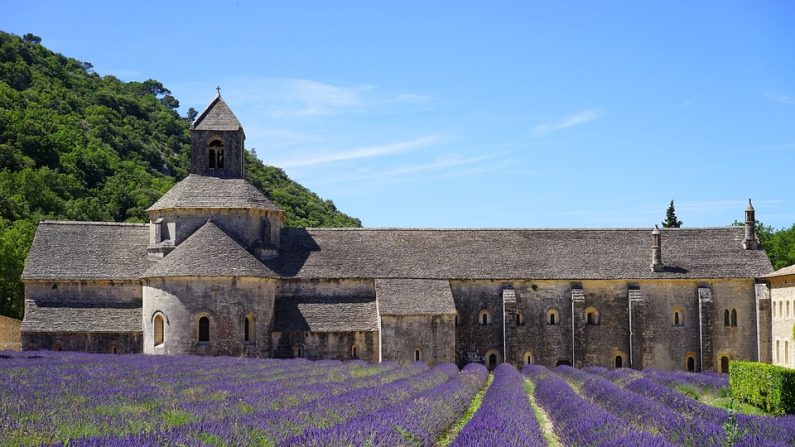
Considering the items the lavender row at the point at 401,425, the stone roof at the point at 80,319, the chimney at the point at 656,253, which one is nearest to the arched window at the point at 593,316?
the chimney at the point at 656,253

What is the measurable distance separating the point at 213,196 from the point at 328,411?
1341 inches

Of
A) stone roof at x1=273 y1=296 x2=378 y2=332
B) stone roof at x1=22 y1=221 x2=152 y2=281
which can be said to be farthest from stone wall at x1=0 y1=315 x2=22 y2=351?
stone roof at x1=273 y1=296 x2=378 y2=332

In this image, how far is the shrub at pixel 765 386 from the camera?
2708 cm

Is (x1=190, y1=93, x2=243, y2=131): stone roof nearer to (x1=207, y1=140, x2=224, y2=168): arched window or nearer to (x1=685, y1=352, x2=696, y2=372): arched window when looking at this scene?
(x1=207, y1=140, x2=224, y2=168): arched window

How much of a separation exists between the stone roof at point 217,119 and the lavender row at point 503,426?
3261 cm

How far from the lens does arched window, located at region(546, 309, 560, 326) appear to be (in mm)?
51844

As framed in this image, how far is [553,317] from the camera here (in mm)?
51969

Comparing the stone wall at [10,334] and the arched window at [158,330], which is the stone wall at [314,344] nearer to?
the arched window at [158,330]

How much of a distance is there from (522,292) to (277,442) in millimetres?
38762

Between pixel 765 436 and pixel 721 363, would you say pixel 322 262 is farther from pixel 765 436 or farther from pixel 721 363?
pixel 765 436

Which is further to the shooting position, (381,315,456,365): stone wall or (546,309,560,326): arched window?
(546,309,560,326): arched window

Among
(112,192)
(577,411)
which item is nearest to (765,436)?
(577,411)

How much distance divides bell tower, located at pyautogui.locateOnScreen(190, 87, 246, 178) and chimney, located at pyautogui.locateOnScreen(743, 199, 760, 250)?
28.4m

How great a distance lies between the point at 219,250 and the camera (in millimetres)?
47875
